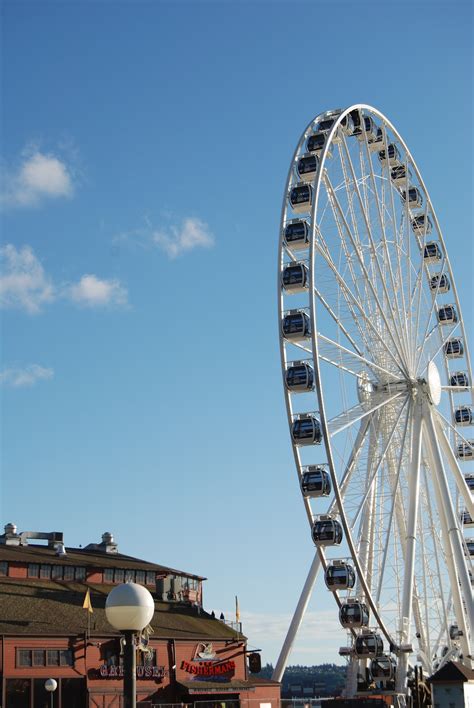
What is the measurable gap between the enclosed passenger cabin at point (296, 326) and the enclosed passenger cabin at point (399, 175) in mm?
19757

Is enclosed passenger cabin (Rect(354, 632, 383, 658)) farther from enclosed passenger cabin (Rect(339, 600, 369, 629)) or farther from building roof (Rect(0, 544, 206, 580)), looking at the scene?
building roof (Rect(0, 544, 206, 580))

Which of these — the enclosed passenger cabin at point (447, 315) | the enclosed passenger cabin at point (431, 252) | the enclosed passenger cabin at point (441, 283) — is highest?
the enclosed passenger cabin at point (431, 252)

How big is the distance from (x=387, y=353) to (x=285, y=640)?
17846 millimetres

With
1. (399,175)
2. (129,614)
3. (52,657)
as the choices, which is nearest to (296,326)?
(52,657)

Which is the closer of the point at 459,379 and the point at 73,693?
the point at 73,693

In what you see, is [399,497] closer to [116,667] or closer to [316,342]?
[316,342]

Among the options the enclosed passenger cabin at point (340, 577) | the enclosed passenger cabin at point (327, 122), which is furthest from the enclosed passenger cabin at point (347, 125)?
the enclosed passenger cabin at point (340, 577)

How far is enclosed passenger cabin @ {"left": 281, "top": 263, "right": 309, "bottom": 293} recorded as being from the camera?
53.5 m

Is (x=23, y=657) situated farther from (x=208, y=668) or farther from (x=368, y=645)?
(x=368, y=645)

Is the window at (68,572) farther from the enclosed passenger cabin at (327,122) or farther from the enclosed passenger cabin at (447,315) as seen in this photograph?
the enclosed passenger cabin at (447,315)

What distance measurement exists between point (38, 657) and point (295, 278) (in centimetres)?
2296

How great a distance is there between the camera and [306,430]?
168ft

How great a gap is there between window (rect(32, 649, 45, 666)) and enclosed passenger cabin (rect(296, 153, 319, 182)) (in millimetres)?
28733

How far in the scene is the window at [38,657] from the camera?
49594mm
